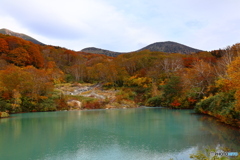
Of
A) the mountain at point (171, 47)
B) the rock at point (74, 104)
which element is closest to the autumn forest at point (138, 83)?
the rock at point (74, 104)

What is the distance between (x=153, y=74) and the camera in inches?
1778

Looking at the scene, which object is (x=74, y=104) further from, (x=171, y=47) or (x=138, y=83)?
(x=171, y=47)

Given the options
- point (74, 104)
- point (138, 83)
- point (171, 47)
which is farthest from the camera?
point (171, 47)

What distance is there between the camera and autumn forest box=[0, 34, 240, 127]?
19331mm

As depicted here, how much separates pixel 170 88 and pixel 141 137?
2305 cm

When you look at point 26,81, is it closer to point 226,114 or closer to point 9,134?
point 9,134

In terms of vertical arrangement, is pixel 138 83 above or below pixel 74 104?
above

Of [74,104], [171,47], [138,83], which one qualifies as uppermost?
[171,47]

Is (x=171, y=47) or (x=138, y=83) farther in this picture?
(x=171, y=47)

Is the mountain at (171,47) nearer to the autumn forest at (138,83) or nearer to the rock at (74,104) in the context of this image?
the autumn forest at (138,83)

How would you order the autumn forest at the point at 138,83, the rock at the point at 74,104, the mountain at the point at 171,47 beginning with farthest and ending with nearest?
the mountain at the point at 171,47
the rock at the point at 74,104
the autumn forest at the point at 138,83

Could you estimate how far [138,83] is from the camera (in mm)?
45344

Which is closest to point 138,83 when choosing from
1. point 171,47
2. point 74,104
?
point 74,104

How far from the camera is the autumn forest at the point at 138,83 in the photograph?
19331 mm
